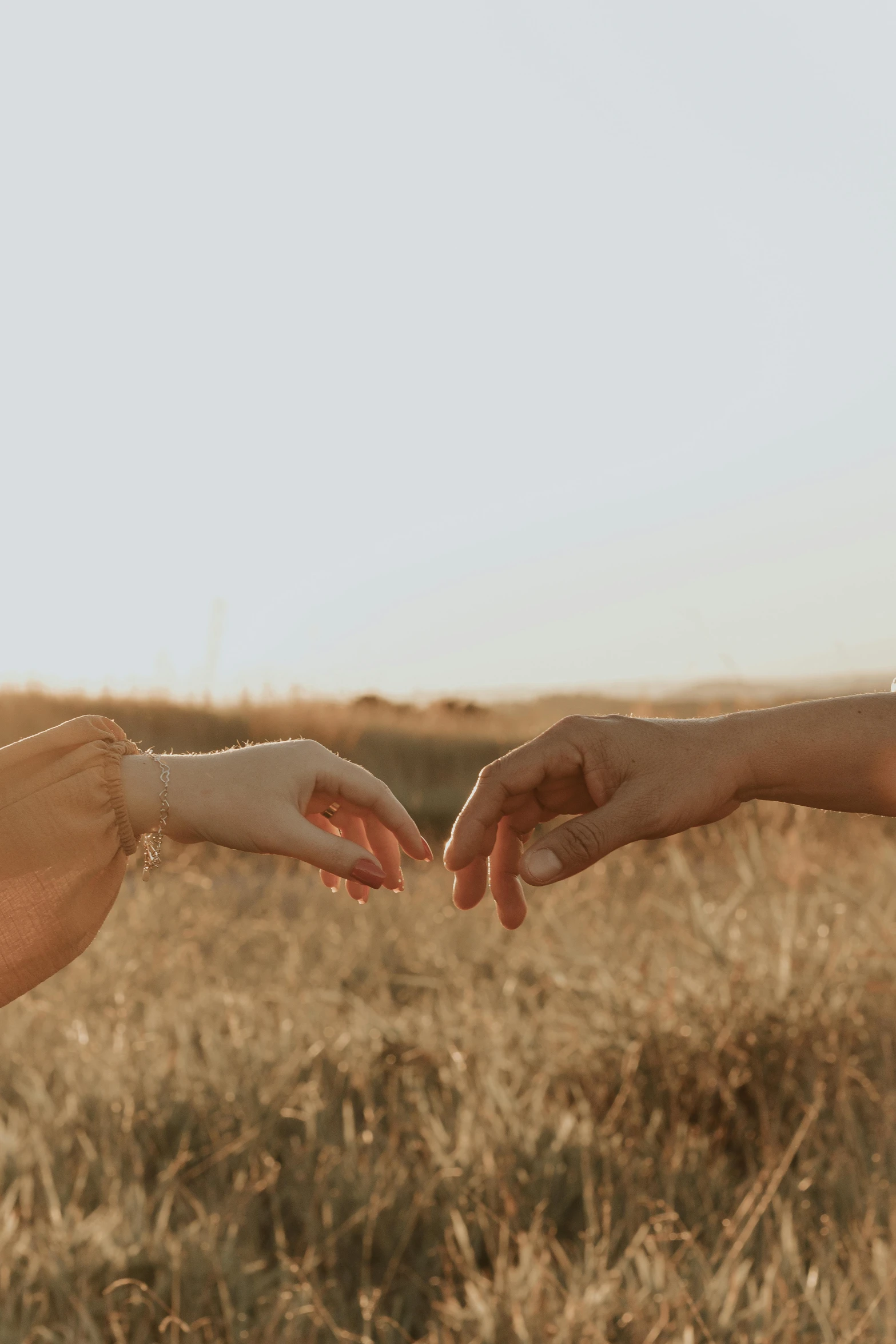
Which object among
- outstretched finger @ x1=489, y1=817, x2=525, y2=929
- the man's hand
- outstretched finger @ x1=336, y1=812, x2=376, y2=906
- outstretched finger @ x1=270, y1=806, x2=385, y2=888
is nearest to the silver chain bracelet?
outstretched finger @ x1=270, y1=806, x2=385, y2=888

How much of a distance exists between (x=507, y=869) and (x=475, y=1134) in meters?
1.50

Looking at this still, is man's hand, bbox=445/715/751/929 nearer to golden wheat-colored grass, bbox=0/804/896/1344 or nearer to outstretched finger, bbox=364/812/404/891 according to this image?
outstretched finger, bbox=364/812/404/891

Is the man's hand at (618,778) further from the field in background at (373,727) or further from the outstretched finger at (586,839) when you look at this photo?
the field in background at (373,727)

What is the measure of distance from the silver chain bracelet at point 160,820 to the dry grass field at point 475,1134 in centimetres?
98

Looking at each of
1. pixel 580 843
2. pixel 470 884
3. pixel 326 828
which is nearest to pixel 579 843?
pixel 580 843

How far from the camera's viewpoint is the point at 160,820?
150 cm

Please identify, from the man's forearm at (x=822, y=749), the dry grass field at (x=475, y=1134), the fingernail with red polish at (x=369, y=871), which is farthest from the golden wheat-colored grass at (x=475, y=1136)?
the fingernail with red polish at (x=369, y=871)

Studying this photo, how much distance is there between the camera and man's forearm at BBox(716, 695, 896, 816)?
65.5 inches

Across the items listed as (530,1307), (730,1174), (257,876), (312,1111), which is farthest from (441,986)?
(257,876)

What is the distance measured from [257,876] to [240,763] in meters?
5.21

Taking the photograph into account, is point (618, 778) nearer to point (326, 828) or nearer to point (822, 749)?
point (822, 749)

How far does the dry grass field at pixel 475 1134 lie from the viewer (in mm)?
2295

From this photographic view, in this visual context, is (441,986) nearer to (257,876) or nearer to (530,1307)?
(530,1307)

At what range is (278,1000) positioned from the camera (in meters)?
3.99
